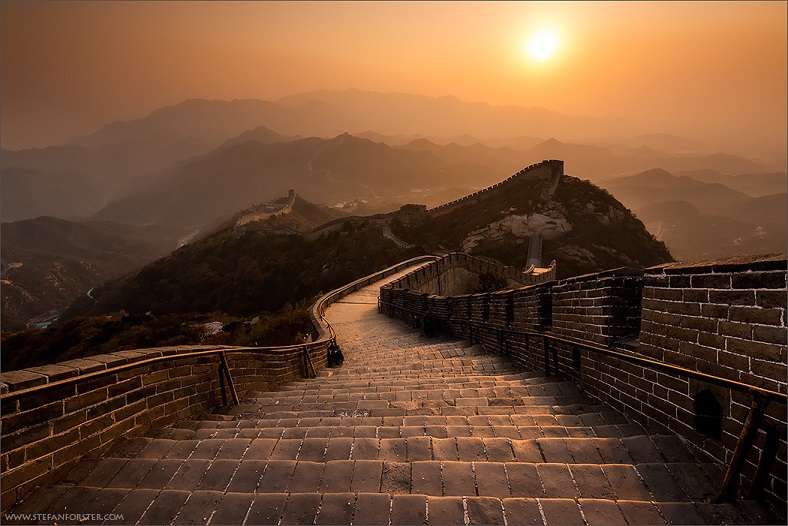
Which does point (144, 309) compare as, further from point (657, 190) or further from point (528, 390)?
point (657, 190)

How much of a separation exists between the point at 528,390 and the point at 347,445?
2549mm

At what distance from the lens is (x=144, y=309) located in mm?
57031

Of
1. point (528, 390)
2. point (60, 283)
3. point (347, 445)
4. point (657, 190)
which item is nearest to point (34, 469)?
point (347, 445)

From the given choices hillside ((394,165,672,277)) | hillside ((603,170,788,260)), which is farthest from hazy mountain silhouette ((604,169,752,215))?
hillside ((394,165,672,277))

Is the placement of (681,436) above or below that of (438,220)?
below

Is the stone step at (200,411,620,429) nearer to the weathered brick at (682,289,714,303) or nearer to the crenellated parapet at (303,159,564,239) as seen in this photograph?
the weathered brick at (682,289,714,303)

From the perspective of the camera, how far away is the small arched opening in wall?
8.96 feet

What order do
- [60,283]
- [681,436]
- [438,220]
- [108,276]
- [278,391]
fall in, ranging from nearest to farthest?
[681,436]
[278,391]
[438,220]
[60,283]
[108,276]

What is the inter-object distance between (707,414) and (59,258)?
6092 inches

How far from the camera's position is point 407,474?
2559mm

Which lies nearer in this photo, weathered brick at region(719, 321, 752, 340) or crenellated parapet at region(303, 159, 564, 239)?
weathered brick at region(719, 321, 752, 340)

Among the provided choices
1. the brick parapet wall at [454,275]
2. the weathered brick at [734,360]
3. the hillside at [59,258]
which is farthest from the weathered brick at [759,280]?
the hillside at [59,258]

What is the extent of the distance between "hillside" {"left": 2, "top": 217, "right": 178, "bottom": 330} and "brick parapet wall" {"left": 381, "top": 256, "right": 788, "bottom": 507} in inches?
4054

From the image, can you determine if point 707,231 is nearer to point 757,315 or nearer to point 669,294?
point 669,294
